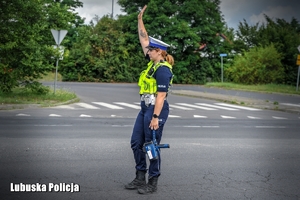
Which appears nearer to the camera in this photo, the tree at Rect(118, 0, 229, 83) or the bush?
the bush

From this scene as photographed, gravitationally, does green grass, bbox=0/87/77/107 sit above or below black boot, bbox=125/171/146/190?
below

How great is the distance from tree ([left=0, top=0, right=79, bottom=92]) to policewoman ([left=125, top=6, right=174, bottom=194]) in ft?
47.0

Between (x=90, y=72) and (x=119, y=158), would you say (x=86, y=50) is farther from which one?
(x=119, y=158)

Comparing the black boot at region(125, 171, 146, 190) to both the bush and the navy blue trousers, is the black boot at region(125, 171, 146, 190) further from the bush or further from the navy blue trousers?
the bush

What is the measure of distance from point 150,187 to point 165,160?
199 cm

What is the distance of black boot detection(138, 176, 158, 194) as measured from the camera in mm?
5461

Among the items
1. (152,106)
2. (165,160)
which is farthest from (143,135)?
(165,160)

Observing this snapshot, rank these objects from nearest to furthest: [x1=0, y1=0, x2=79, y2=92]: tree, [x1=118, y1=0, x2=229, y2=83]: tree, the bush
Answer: [x1=0, y1=0, x2=79, y2=92]: tree, the bush, [x1=118, y1=0, x2=229, y2=83]: tree

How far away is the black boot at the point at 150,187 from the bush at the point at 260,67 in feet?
127

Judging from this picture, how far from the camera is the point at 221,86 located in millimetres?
40406

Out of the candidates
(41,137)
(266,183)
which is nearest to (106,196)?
(266,183)

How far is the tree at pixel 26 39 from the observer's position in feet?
62.3

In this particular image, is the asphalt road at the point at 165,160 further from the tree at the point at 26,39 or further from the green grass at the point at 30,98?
the tree at the point at 26,39

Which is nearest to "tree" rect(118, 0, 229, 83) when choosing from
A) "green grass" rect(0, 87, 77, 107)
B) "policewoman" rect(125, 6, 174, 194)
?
"green grass" rect(0, 87, 77, 107)
